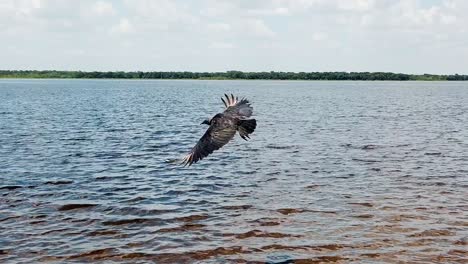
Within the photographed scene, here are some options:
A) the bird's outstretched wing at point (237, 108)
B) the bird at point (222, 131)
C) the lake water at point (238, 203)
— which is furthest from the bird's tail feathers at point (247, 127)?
the lake water at point (238, 203)

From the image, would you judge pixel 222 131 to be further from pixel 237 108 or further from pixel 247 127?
pixel 237 108

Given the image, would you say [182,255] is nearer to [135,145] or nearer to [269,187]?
[269,187]

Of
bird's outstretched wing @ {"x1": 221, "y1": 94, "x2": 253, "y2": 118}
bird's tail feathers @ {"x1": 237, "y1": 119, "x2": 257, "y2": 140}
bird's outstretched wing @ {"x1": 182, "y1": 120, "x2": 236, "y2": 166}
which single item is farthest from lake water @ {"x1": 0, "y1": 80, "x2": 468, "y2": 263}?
bird's outstretched wing @ {"x1": 221, "y1": 94, "x2": 253, "y2": 118}

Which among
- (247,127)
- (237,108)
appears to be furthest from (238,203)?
(247,127)

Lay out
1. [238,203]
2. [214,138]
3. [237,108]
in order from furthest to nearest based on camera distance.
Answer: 1. [238,203]
2. [237,108]
3. [214,138]

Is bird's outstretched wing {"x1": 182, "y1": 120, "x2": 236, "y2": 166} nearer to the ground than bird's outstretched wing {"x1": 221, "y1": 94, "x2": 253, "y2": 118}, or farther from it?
nearer to the ground

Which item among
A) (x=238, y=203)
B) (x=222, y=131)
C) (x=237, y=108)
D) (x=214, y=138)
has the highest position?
(x=237, y=108)

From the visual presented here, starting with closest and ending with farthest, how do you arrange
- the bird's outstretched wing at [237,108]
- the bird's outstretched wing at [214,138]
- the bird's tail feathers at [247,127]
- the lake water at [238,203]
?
the bird's outstretched wing at [214,138]
the bird's tail feathers at [247,127]
the bird's outstretched wing at [237,108]
the lake water at [238,203]

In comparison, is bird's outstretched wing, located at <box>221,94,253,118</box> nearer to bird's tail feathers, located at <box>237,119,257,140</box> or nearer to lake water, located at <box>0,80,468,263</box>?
bird's tail feathers, located at <box>237,119,257,140</box>

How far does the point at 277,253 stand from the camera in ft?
41.9

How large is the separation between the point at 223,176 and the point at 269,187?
269cm

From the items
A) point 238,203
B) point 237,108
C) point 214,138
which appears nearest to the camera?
point 214,138

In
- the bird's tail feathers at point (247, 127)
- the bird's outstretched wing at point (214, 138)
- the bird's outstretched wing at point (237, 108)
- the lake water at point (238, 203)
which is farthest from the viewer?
the lake water at point (238, 203)

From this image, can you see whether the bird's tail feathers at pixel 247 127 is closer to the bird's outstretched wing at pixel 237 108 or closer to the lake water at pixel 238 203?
the bird's outstretched wing at pixel 237 108
